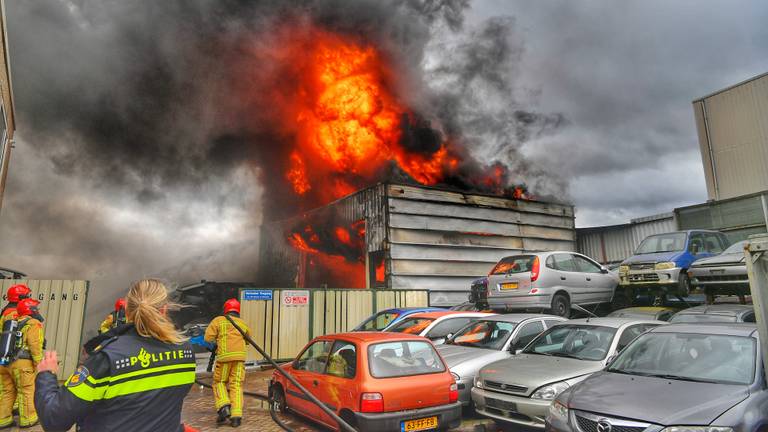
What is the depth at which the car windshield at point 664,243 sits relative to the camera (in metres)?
10.8

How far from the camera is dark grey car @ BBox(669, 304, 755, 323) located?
7.25 metres

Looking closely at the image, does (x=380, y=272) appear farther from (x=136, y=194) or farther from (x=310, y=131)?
(x=136, y=194)

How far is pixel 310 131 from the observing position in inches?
860

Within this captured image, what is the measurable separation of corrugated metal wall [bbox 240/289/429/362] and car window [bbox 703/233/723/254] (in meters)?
8.64

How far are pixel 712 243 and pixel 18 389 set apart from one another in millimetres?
14753

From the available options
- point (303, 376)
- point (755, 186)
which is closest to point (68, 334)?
point (303, 376)

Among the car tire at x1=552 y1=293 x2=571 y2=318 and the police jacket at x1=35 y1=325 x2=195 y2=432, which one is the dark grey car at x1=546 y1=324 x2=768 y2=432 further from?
the car tire at x1=552 y1=293 x2=571 y2=318

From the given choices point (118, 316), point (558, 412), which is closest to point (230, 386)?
point (118, 316)

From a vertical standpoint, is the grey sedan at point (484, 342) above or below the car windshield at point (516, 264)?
below

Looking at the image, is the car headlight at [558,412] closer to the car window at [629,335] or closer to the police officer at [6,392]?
the car window at [629,335]

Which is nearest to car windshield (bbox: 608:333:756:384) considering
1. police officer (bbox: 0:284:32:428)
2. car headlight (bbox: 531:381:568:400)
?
car headlight (bbox: 531:381:568:400)

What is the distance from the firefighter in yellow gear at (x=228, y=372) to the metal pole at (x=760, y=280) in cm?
623

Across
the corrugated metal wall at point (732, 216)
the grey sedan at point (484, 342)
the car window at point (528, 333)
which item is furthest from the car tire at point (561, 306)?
the corrugated metal wall at point (732, 216)

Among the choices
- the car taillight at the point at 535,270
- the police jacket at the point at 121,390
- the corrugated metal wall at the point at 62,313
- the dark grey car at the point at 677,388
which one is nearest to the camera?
the police jacket at the point at 121,390
